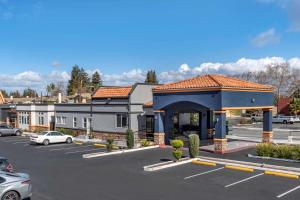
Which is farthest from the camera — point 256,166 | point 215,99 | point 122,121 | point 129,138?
point 122,121

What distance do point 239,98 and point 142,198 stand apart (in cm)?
1519

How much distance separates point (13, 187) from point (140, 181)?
712cm

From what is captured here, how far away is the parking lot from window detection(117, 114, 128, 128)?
9781mm

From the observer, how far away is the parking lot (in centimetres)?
1714

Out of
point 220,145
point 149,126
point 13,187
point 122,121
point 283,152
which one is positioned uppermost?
point 122,121

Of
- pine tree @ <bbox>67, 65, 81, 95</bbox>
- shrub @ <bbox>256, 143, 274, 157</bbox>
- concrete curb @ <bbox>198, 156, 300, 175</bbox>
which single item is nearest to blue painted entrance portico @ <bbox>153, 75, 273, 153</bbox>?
shrub @ <bbox>256, 143, 274, 157</bbox>

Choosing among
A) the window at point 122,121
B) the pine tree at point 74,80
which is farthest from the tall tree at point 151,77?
the window at point 122,121

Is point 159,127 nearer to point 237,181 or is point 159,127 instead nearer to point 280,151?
point 280,151

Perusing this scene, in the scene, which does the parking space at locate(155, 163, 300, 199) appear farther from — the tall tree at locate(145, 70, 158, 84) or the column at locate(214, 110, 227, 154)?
the tall tree at locate(145, 70, 158, 84)

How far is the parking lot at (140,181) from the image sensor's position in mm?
17141

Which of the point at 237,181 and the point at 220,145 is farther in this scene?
the point at 220,145

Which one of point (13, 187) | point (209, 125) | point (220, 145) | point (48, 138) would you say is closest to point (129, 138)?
point (220, 145)

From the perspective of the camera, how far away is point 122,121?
3838 centimetres

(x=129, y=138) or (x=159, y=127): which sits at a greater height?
(x=159, y=127)
